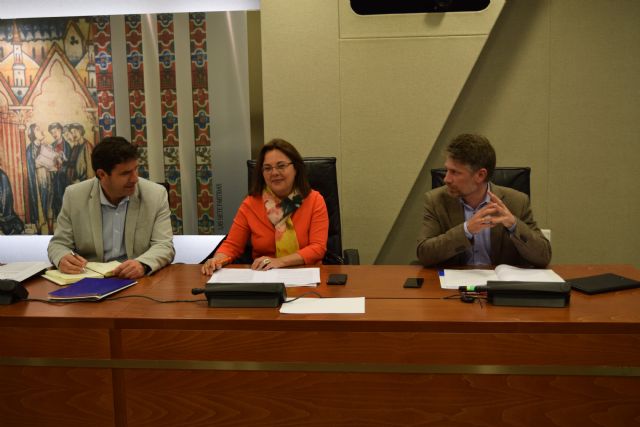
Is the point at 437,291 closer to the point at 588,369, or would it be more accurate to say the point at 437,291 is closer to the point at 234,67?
the point at 588,369

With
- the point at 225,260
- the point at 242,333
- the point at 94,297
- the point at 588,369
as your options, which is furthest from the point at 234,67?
the point at 588,369

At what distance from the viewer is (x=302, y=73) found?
3.53m

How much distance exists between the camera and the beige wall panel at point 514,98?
11.9ft

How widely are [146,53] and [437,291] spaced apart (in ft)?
8.86

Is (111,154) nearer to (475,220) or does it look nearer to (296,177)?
(296,177)

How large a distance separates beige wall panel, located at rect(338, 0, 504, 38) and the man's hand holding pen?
6.42ft

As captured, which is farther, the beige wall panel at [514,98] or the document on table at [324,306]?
the beige wall panel at [514,98]

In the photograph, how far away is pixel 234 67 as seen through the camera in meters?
3.82

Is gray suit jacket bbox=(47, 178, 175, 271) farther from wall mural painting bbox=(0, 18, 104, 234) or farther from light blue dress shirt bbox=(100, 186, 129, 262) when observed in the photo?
wall mural painting bbox=(0, 18, 104, 234)

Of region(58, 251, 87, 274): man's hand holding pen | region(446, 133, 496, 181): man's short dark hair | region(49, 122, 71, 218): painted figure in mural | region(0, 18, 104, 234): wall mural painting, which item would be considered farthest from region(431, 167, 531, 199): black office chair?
region(49, 122, 71, 218): painted figure in mural

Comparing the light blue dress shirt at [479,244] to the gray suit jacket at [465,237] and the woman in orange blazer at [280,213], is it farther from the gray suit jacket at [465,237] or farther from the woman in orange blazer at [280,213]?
the woman in orange blazer at [280,213]

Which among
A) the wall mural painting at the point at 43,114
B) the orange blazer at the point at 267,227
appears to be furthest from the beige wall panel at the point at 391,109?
the wall mural painting at the point at 43,114

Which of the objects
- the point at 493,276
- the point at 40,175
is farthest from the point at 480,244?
the point at 40,175

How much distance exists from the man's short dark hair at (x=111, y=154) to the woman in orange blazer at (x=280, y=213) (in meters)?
0.55
